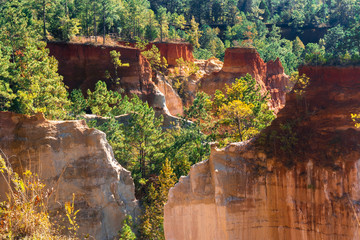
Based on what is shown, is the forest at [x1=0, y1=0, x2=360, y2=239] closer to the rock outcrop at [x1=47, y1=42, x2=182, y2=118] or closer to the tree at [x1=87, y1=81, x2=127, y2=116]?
the tree at [x1=87, y1=81, x2=127, y2=116]

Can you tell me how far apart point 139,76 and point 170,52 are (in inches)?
573

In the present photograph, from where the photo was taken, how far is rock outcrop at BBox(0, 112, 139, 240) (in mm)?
27469

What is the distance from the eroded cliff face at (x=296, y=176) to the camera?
19.8 m

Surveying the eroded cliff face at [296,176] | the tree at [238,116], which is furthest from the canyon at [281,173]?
the tree at [238,116]

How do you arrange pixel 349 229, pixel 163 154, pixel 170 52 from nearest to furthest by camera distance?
pixel 349 229
pixel 163 154
pixel 170 52

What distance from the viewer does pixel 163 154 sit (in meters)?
37.7

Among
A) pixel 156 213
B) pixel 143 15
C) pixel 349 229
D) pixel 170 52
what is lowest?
pixel 156 213

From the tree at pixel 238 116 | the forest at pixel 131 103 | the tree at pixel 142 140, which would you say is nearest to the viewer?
the forest at pixel 131 103

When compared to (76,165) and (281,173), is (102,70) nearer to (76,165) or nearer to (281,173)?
(76,165)

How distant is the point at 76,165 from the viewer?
2883cm

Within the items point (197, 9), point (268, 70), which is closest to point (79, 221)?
point (268, 70)

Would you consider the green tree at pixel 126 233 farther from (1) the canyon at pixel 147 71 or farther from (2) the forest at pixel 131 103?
(1) the canyon at pixel 147 71

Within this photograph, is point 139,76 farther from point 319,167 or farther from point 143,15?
point 319,167

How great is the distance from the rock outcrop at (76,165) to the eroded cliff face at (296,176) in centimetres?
848
